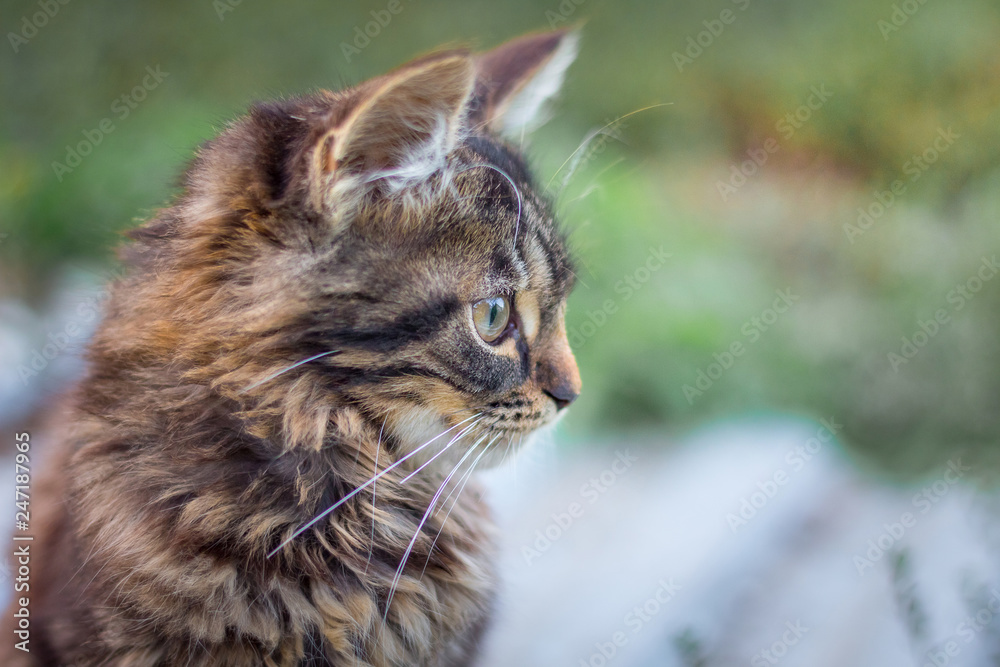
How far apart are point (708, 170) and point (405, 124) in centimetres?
435

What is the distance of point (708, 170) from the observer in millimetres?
5129

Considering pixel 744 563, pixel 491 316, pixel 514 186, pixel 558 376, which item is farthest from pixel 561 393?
pixel 744 563

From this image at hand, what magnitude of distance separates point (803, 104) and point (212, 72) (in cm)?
386

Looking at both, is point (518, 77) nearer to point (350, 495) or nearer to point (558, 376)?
point (558, 376)

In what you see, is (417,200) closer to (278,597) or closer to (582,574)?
(278,597)

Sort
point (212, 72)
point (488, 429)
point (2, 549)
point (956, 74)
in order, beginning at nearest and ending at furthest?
point (488, 429) < point (2, 549) < point (956, 74) < point (212, 72)

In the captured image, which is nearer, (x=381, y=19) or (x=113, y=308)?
(x=113, y=308)

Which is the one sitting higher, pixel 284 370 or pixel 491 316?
pixel 491 316

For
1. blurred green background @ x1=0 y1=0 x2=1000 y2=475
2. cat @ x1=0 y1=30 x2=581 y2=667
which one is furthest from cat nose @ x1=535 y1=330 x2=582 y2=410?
blurred green background @ x1=0 y1=0 x2=1000 y2=475

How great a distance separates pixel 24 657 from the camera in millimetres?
1278

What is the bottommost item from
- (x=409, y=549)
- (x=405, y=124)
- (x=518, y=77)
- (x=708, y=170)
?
(x=409, y=549)

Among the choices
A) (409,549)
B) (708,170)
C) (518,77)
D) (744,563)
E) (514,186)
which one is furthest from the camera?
(708,170)

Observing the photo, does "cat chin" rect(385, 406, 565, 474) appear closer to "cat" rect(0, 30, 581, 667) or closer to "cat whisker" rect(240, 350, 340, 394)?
"cat" rect(0, 30, 581, 667)

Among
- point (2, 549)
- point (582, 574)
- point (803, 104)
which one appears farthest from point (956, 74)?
point (2, 549)
